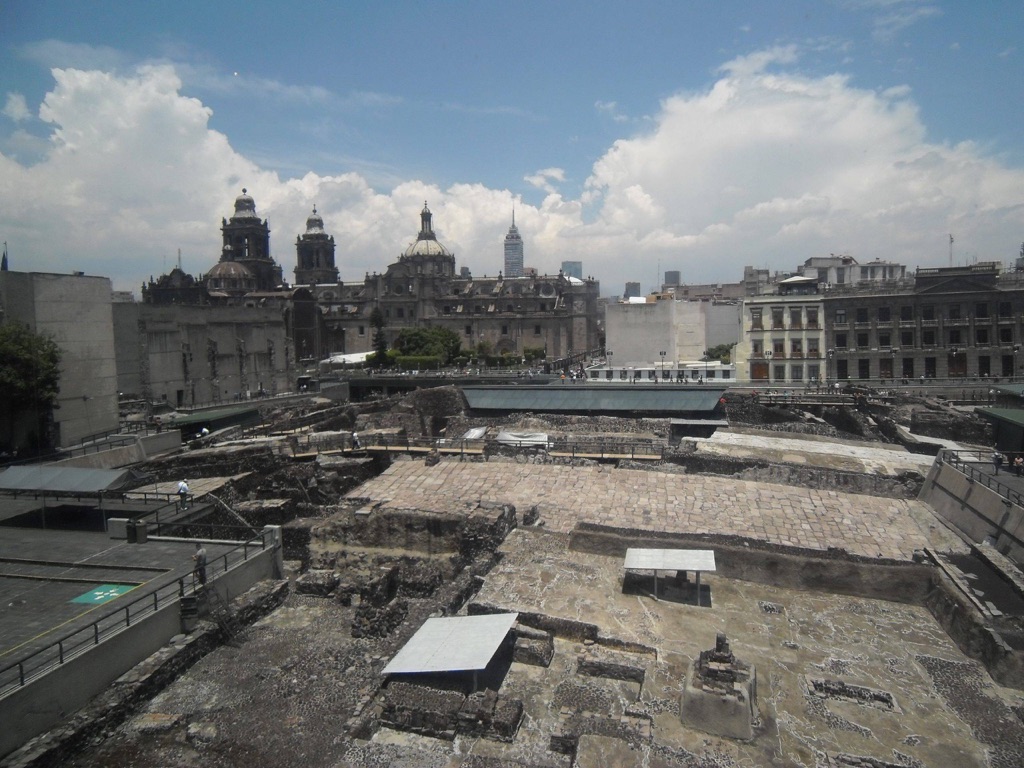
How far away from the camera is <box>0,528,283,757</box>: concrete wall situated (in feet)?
30.0

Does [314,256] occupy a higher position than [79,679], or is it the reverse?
[314,256]

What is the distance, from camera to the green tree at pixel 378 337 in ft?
220

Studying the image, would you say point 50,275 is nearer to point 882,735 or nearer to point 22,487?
point 22,487

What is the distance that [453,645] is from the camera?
10820mm

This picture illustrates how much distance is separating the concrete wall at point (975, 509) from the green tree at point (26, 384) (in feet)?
95.0

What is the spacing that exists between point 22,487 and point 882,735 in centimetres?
1944

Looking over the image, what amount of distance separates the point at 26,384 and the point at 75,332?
4370mm

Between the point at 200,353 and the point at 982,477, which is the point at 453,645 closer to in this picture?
the point at 982,477

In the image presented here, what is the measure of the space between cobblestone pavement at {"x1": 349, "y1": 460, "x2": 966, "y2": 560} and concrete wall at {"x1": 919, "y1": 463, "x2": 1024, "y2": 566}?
0.42 metres

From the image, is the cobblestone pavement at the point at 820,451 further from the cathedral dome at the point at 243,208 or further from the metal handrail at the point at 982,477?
the cathedral dome at the point at 243,208

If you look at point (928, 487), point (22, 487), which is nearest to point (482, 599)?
point (22, 487)

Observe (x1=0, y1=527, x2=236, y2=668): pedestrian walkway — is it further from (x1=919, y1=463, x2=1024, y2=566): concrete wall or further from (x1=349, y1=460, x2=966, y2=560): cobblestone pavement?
(x1=919, y1=463, x2=1024, y2=566): concrete wall

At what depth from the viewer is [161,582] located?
13289mm

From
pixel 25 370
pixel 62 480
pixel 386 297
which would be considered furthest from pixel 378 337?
pixel 62 480
